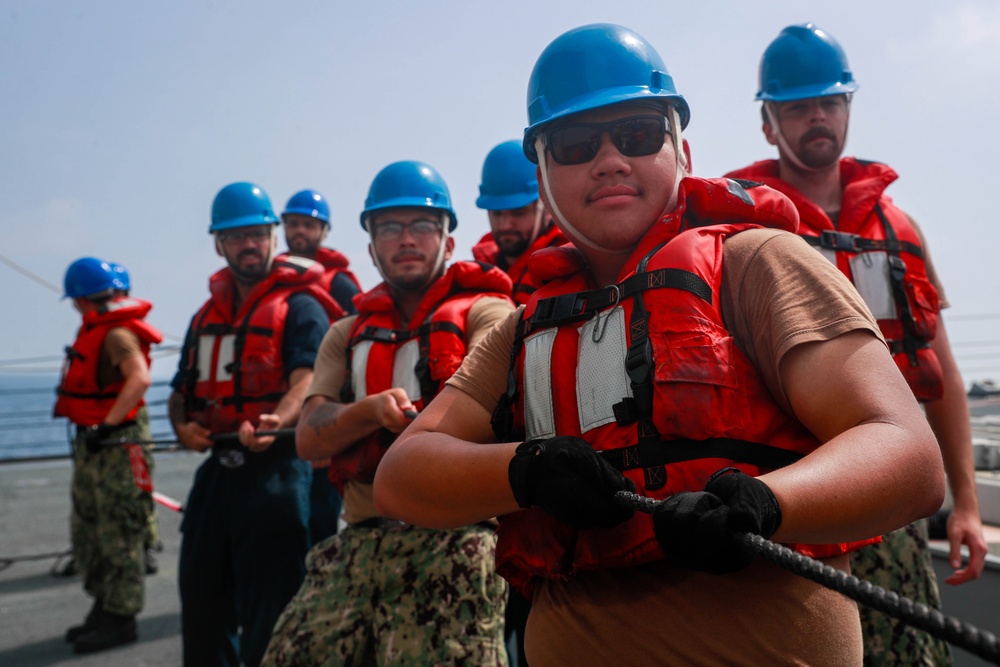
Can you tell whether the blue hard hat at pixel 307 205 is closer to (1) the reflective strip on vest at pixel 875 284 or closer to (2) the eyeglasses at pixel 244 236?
(2) the eyeglasses at pixel 244 236

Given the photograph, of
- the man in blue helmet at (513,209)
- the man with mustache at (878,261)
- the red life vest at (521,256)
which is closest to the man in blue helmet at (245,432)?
the red life vest at (521,256)

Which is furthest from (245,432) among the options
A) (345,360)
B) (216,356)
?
(345,360)

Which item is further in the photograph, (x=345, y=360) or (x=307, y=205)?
(x=307, y=205)

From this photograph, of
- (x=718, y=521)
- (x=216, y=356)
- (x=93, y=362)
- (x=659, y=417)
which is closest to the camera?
(x=718, y=521)

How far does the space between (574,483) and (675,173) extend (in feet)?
2.44

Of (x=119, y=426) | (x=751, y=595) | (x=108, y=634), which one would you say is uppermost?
(x=751, y=595)

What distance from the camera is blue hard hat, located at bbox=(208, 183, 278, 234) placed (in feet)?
15.9

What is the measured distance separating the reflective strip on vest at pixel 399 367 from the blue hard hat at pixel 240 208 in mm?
1888

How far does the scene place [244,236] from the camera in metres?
4.86

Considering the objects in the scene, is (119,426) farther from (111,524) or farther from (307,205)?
(307,205)

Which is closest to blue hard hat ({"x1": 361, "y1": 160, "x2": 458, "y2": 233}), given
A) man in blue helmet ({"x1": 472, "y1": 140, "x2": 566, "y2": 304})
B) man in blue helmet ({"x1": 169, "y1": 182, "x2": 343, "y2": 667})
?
man in blue helmet ({"x1": 472, "y1": 140, "x2": 566, "y2": 304})

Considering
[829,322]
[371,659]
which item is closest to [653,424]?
[829,322]

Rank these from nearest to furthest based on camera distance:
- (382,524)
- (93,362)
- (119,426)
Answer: (382,524)
(119,426)
(93,362)

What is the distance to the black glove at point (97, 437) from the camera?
5.97 metres
